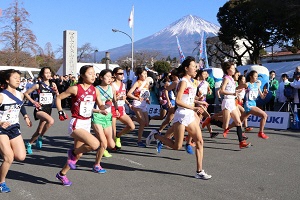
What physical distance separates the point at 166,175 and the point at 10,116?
103 inches

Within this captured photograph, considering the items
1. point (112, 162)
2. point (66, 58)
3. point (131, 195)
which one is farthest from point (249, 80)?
point (66, 58)

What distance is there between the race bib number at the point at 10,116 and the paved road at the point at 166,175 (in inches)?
39.5

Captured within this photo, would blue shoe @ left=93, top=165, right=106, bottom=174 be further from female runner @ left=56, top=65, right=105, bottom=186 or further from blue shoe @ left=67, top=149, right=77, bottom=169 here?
blue shoe @ left=67, top=149, right=77, bottom=169

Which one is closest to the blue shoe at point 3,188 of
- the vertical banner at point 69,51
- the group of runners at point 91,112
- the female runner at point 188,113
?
the group of runners at point 91,112

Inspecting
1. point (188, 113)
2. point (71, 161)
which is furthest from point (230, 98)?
point (71, 161)

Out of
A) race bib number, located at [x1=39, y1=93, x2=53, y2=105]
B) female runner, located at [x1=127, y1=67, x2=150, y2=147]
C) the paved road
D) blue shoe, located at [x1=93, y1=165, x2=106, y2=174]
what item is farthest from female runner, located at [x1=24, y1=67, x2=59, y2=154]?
blue shoe, located at [x1=93, y1=165, x2=106, y2=174]

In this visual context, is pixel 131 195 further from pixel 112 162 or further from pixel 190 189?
pixel 112 162

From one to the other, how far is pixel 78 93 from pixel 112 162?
6.87 ft

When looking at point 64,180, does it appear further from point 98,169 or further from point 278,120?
point 278,120

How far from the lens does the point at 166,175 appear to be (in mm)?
6086

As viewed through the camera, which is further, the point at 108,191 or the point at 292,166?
the point at 292,166

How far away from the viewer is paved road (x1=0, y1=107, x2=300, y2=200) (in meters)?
5.07

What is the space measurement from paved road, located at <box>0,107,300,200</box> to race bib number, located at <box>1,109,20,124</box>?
1004mm

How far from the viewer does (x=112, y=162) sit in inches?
280
